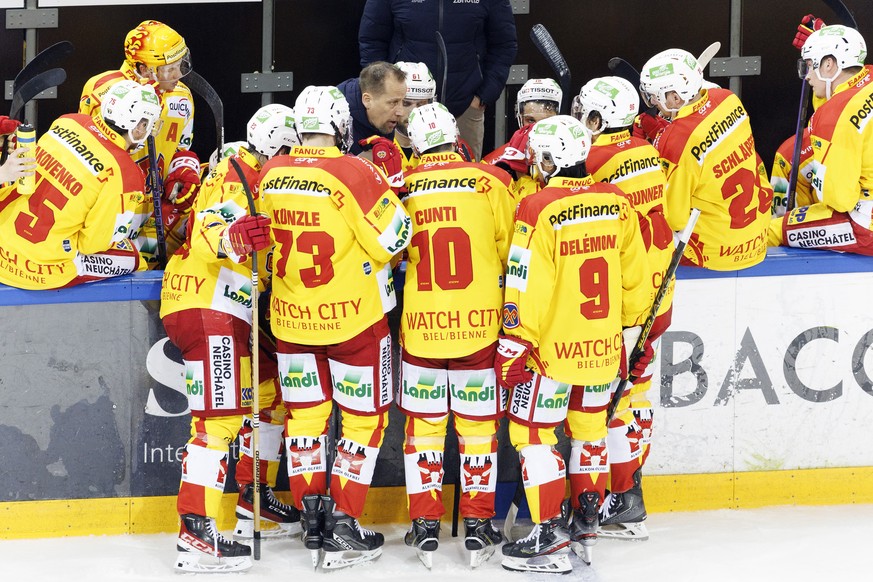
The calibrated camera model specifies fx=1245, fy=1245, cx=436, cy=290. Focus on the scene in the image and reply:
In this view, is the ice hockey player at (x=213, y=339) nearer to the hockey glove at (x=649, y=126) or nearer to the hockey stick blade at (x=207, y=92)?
the hockey stick blade at (x=207, y=92)

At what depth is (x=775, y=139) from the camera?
305 inches

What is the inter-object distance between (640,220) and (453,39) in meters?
1.74

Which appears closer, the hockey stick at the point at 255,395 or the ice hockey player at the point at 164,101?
the hockey stick at the point at 255,395

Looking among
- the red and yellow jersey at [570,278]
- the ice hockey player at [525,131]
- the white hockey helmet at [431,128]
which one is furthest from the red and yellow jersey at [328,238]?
the ice hockey player at [525,131]

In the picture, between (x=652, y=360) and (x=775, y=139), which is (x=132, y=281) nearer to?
(x=652, y=360)

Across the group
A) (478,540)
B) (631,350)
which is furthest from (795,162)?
(478,540)

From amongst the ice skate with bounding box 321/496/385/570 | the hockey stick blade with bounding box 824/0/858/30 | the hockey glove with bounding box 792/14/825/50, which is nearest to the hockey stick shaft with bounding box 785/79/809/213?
the hockey glove with bounding box 792/14/825/50

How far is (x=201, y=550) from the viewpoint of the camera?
4812 mm

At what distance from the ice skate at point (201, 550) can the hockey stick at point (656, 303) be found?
5.29ft

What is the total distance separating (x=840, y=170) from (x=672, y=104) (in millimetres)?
820

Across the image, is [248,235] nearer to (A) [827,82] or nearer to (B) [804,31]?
(A) [827,82]

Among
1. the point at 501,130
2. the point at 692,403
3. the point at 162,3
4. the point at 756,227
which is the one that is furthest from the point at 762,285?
the point at 162,3

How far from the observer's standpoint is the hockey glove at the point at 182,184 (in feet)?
18.9

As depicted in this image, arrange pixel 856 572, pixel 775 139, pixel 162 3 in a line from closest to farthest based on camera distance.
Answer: pixel 856 572 < pixel 162 3 < pixel 775 139
